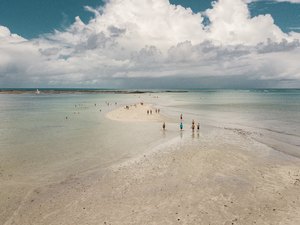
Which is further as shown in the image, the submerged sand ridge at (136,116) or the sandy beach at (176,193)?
the submerged sand ridge at (136,116)

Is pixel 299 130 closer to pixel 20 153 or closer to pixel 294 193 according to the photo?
pixel 294 193

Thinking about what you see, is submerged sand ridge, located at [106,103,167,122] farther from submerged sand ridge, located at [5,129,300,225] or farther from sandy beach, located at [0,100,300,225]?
submerged sand ridge, located at [5,129,300,225]

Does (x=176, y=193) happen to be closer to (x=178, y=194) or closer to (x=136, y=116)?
(x=178, y=194)

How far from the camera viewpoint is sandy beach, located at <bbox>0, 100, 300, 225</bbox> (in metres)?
16.6

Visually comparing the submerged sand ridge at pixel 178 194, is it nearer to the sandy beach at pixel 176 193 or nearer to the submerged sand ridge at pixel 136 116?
the sandy beach at pixel 176 193

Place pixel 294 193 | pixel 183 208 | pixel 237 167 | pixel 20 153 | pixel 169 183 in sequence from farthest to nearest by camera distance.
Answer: pixel 20 153
pixel 237 167
pixel 169 183
pixel 294 193
pixel 183 208

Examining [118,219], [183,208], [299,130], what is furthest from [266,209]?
[299,130]

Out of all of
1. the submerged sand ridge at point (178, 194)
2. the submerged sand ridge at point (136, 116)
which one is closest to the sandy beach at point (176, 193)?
the submerged sand ridge at point (178, 194)

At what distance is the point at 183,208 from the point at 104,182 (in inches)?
306

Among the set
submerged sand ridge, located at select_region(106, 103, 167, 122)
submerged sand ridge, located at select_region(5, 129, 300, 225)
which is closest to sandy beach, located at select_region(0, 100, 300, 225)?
submerged sand ridge, located at select_region(5, 129, 300, 225)

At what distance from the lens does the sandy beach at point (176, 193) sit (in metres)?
16.6

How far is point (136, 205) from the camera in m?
18.3

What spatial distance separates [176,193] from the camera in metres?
20.1

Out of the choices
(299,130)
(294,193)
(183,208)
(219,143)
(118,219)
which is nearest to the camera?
(118,219)
